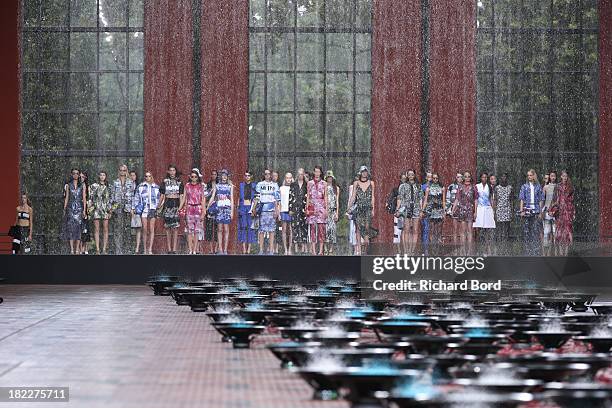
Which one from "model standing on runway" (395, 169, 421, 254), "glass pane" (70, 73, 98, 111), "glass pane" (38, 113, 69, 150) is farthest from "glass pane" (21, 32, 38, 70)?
"model standing on runway" (395, 169, 421, 254)

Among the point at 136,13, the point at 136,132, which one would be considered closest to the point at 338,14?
the point at 136,13

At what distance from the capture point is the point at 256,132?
126ft

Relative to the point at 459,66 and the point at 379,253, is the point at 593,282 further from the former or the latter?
the point at 459,66

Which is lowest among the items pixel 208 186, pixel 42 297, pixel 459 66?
pixel 42 297

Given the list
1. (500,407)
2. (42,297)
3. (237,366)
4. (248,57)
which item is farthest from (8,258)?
(500,407)

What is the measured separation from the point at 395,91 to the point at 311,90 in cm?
244

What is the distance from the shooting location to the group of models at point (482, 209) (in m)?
32.1

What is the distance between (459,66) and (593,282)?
10.6 meters

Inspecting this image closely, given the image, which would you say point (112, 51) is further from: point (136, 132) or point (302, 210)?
point (302, 210)

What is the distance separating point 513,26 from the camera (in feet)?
125

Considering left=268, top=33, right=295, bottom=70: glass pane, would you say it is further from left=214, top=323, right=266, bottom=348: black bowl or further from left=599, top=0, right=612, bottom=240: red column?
left=214, top=323, right=266, bottom=348: black bowl

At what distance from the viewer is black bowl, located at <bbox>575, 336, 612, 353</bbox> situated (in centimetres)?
1314

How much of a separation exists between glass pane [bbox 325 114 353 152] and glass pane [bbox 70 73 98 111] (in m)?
6.76

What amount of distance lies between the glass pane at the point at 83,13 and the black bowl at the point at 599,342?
89.4 feet
